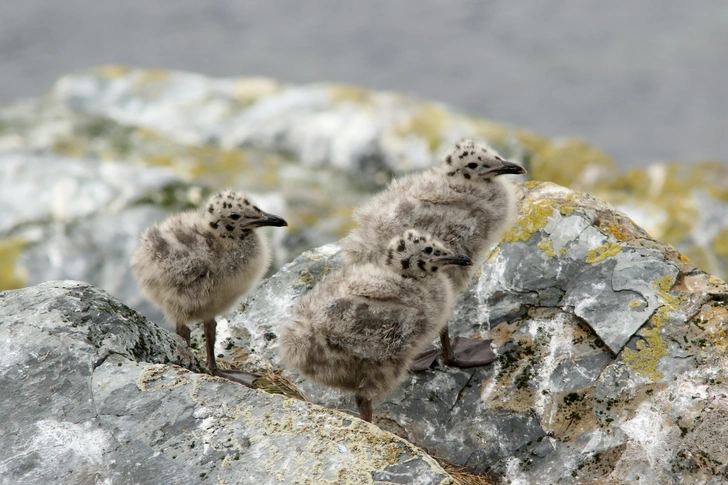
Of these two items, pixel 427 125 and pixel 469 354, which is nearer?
pixel 469 354

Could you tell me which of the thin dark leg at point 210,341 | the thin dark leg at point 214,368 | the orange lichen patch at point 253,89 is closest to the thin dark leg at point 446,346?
the thin dark leg at point 214,368

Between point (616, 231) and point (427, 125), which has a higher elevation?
point (616, 231)

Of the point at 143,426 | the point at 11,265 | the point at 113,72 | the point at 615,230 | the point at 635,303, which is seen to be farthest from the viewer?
the point at 113,72

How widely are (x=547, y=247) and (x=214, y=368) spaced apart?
295 centimetres

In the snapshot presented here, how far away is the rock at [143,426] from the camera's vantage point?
448 cm

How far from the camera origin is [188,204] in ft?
44.4

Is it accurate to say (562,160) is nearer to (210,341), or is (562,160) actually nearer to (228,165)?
(228,165)

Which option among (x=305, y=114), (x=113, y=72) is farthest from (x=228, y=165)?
(x=113, y=72)

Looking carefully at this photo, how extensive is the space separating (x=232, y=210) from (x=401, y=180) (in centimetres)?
155

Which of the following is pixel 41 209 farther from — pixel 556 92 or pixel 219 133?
pixel 556 92

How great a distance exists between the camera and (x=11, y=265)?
1281 cm

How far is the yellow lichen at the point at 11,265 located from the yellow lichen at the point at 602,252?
8906mm

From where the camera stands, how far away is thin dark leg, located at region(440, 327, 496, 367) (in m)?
6.50

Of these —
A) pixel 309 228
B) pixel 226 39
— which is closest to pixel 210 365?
pixel 309 228
